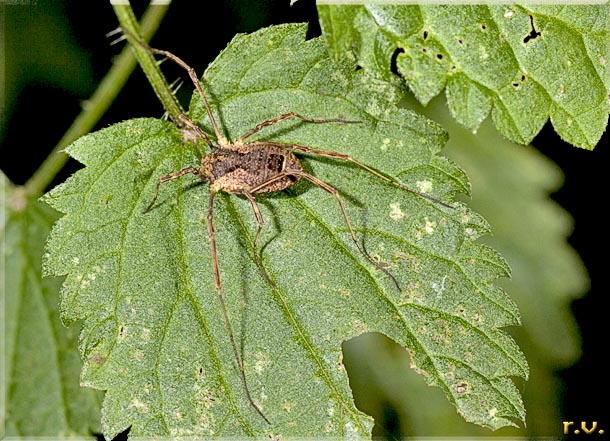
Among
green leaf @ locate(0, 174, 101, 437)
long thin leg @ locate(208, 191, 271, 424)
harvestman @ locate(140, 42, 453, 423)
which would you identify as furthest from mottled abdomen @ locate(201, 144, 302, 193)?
green leaf @ locate(0, 174, 101, 437)

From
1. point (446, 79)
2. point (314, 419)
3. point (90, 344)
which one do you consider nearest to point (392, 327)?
point (314, 419)

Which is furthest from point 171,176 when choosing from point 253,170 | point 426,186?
point 426,186

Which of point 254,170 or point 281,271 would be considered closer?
point 281,271

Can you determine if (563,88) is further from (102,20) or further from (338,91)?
(102,20)

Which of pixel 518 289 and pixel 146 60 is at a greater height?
pixel 146 60

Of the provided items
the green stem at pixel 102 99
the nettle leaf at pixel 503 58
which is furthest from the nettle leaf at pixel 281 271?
the green stem at pixel 102 99

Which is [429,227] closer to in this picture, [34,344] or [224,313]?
[224,313]
